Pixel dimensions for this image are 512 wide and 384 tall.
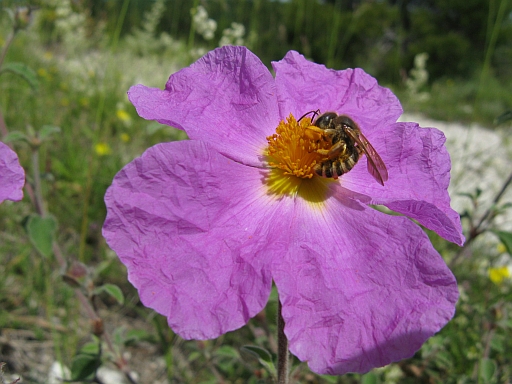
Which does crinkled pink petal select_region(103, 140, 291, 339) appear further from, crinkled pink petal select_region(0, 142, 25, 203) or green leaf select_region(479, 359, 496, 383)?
→ green leaf select_region(479, 359, 496, 383)

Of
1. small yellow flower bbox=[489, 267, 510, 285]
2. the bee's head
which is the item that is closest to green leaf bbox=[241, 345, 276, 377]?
the bee's head

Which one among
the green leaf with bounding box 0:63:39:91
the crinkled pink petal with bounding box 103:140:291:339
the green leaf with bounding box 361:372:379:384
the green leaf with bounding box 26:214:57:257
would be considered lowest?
the green leaf with bounding box 361:372:379:384

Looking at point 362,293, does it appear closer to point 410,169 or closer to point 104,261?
point 410,169

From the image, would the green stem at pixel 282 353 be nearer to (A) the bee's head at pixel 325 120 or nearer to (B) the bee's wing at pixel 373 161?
(B) the bee's wing at pixel 373 161

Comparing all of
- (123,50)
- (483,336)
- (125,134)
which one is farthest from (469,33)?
(483,336)

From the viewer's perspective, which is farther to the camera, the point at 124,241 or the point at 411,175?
the point at 411,175

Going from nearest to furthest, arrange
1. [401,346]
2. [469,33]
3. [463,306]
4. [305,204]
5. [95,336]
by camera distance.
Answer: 1. [401,346]
2. [305,204]
3. [95,336]
4. [463,306]
5. [469,33]

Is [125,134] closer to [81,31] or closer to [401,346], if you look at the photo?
[81,31]
